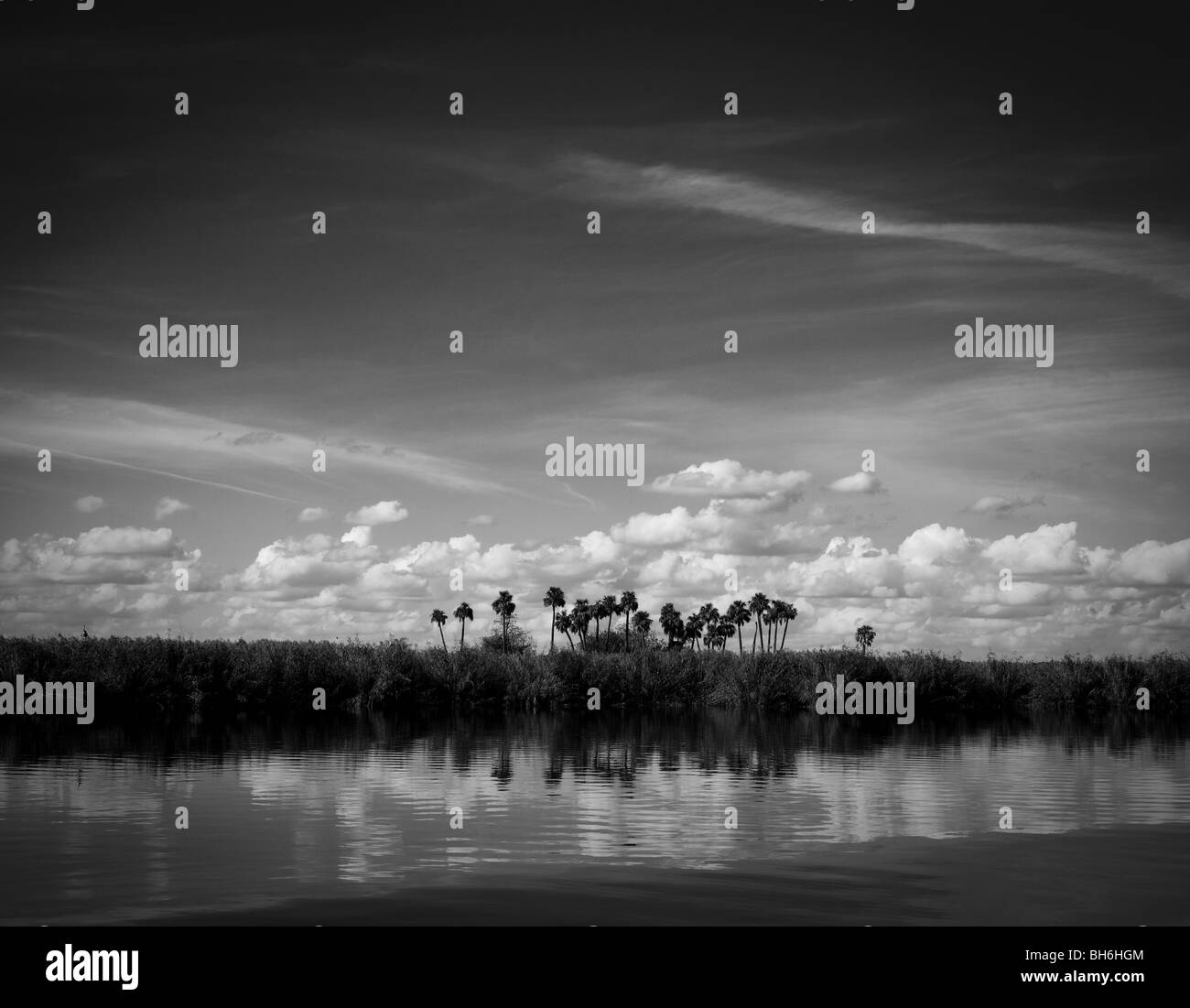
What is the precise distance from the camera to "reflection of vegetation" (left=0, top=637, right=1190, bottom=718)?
46969 millimetres

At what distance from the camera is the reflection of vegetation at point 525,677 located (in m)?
47.0

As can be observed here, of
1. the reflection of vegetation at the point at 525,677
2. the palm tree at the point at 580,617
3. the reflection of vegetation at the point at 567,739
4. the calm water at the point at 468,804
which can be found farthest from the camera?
the palm tree at the point at 580,617

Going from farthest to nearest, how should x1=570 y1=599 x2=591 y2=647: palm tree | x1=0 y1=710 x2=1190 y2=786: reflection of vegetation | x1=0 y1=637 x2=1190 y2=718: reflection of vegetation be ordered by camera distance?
x1=570 y1=599 x2=591 y2=647: palm tree → x1=0 y1=637 x2=1190 y2=718: reflection of vegetation → x1=0 y1=710 x2=1190 y2=786: reflection of vegetation

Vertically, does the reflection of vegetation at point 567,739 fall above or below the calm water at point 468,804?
below

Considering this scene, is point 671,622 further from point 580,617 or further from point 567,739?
point 567,739

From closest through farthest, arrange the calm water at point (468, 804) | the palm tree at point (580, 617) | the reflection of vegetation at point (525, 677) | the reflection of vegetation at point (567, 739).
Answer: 1. the calm water at point (468, 804)
2. the reflection of vegetation at point (567, 739)
3. the reflection of vegetation at point (525, 677)
4. the palm tree at point (580, 617)

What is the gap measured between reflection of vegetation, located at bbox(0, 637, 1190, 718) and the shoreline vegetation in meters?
0.06

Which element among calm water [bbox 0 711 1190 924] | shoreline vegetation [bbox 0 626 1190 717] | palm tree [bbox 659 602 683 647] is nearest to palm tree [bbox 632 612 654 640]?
palm tree [bbox 659 602 683 647]

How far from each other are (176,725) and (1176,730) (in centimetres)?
3471

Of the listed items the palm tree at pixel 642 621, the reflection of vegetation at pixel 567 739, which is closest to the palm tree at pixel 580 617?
the palm tree at pixel 642 621

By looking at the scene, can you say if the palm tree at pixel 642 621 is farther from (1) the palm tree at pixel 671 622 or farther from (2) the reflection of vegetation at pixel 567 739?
(2) the reflection of vegetation at pixel 567 739

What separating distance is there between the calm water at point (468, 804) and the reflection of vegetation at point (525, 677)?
1269 centimetres

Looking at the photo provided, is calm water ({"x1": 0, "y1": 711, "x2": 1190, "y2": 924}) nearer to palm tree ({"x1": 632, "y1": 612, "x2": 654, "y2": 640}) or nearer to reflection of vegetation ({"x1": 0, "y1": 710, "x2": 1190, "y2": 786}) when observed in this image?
reflection of vegetation ({"x1": 0, "y1": 710, "x2": 1190, "y2": 786})

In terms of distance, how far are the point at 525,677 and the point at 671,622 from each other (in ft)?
178
